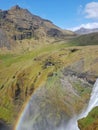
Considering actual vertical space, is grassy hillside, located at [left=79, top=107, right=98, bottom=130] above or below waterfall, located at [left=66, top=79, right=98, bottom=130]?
above

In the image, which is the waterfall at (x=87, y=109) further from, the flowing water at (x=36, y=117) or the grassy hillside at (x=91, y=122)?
the grassy hillside at (x=91, y=122)

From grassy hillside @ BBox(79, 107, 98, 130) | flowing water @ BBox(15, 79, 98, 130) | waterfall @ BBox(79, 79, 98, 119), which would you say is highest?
grassy hillside @ BBox(79, 107, 98, 130)

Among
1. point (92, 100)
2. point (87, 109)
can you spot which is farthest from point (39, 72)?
point (87, 109)

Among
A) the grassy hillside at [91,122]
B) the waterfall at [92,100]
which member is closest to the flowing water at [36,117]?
the waterfall at [92,100]

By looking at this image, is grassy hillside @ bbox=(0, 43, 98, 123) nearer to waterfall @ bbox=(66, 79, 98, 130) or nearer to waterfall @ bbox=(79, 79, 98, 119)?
waterfall @ bbox=(79, 79, 98, 119)

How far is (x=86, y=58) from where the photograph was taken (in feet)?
403

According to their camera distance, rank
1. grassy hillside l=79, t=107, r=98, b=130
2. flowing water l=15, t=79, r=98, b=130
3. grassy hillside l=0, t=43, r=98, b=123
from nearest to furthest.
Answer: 1. grassy hillside l=79, t=107, r=98, b=130
2. flowing water l=15, t=79, r=98, b=130
3. grassy hillside l=0, t=43, r=98, b=123

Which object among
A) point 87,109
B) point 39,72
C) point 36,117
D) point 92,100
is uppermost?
point 92,100

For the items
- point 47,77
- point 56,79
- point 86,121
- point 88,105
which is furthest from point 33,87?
point 86,121

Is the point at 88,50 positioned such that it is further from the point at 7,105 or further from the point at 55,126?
the point at 7,105

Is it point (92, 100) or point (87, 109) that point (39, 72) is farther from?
point (87, 109)

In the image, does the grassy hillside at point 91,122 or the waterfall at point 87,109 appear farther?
the waterfall at point 87,109

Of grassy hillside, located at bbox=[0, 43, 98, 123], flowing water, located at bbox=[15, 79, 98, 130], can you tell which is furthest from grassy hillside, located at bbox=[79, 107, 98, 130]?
grassy hillside, located at bbox=[0, 43, 98, 123]

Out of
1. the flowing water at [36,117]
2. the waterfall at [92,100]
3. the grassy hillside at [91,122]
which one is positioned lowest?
the flowing water at [36,117]
